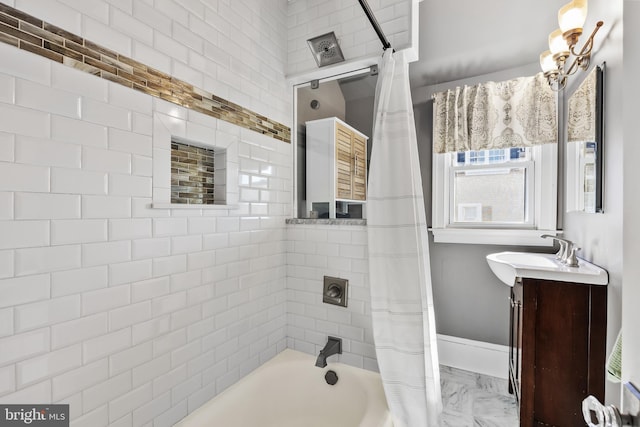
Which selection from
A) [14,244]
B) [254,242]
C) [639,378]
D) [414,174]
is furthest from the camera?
[254,242]

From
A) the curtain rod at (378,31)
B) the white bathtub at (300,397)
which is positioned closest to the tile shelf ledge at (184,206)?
the white bathtub at (300,397)

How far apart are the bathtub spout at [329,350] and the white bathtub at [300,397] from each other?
8 cm

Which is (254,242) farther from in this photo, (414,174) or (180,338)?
(414,174)

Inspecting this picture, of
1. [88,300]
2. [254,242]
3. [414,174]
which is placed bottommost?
[88,300]

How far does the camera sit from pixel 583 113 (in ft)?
5.41

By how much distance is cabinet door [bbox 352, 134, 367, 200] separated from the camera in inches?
75.0

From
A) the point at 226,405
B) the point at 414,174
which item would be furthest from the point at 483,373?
the point at 226,405

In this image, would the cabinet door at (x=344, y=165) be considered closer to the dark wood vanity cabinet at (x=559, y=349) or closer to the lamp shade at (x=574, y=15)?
the dark wood vanity cabinet at (x=559, y=349)

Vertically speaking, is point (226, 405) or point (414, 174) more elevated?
point (414, 174)

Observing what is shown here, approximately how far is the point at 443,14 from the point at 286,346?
2.84 m

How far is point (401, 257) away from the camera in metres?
1.55
